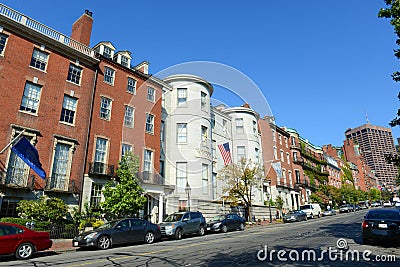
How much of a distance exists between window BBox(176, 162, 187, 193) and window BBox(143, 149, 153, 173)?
10.9ft

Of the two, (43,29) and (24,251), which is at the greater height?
(43,29)

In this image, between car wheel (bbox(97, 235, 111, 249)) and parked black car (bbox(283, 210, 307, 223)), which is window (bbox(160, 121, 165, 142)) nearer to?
car wheel (bbox(97, 235, 111, 249))

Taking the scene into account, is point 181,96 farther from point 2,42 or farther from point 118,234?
point 118,234

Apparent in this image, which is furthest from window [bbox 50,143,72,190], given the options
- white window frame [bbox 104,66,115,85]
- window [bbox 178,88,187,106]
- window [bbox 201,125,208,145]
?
window [bbox 201,125,208,145]

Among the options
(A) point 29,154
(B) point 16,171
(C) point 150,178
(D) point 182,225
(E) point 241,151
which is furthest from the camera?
(E) point 241,151

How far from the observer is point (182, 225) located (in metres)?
17.6

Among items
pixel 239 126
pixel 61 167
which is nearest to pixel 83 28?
pixel 61 167

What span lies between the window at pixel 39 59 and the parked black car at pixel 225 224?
17539 millimetres

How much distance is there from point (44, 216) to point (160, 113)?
47.4ft

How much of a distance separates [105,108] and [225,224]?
14127 mm

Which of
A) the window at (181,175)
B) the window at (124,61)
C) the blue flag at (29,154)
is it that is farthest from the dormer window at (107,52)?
the window at (181,175)

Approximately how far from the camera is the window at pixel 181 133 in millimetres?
28828

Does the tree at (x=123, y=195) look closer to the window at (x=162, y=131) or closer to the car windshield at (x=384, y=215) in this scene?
the window at (x=162, y=131)

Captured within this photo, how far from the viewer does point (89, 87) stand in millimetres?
22922
